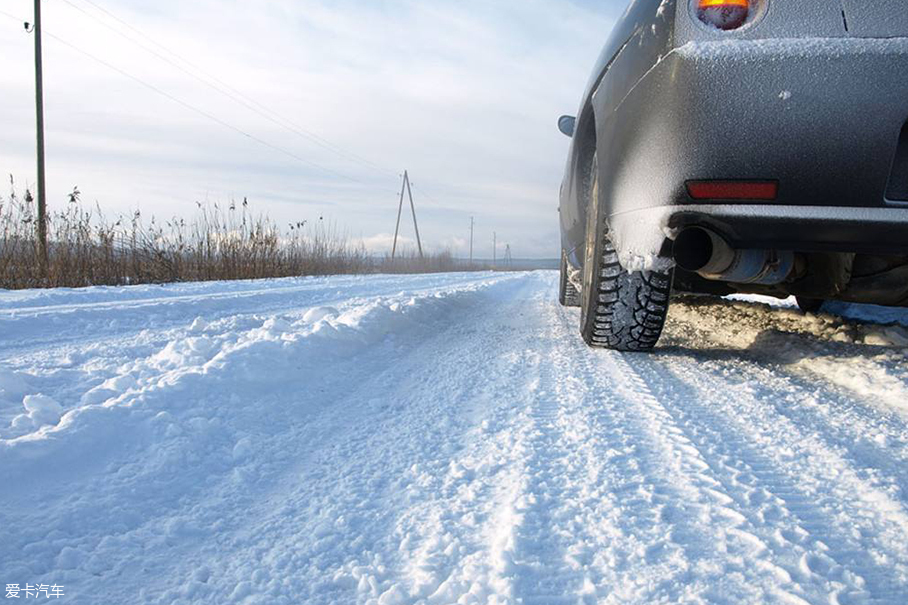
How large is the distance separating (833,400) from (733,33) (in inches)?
50.6

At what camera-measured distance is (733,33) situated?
1.65 meters

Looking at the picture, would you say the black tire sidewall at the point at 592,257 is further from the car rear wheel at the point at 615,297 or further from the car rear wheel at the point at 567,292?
the car rear wheel at the point at 567,292

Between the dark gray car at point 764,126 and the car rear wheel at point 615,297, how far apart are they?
0.97 feet

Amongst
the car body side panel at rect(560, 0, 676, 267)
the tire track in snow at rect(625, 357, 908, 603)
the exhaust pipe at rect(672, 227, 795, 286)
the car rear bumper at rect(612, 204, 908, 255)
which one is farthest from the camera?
the exhaust pipe at rect(672, 227, 795, 286)

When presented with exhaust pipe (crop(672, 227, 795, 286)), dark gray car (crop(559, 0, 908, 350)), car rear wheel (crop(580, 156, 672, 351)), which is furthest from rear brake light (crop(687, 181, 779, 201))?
car rear wheel (crop(580, 156, 672, 351))

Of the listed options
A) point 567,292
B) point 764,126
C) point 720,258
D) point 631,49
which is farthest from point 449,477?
point 567,292

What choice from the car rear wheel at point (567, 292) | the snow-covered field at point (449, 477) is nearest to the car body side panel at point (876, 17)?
the snow-covered field at point (449, 477)

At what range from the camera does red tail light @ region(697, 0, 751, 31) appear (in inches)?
64.9

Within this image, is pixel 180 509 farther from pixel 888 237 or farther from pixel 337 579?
pixel 888 237

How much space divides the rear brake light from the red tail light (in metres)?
0.47

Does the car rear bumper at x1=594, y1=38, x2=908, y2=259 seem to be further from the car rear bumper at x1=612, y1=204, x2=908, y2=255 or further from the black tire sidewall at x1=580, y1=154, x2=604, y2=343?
the black tire sidewall at x1=580, y1=154, x2=604, y2=343

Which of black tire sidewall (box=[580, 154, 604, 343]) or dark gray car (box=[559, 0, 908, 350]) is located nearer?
dark gray car (box=[559, 0, 908, 350])

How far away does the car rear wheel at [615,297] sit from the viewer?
7.91 ft

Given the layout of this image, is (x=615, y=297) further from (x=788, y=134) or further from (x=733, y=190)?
(x=788, y=134)
